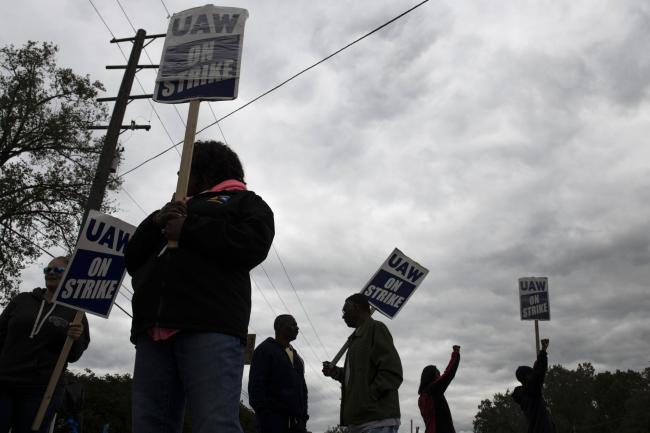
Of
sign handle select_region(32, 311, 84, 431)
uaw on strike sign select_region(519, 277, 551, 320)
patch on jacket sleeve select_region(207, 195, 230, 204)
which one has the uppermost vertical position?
uaw on strike sign select_region(519, 277, 551, 320)

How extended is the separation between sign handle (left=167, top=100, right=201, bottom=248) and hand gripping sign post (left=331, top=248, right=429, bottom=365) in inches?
178

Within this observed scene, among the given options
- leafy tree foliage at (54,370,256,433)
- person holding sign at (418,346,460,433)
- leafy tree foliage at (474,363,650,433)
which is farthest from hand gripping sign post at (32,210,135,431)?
leafy tree foliage at (474,363,650,433)

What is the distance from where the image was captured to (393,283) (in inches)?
304

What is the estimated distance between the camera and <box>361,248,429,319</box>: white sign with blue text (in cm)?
754

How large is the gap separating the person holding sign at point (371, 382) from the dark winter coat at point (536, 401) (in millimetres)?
3655

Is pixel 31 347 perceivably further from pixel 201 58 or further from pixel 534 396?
pixel 534 396

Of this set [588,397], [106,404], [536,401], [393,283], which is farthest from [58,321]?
[588,397]

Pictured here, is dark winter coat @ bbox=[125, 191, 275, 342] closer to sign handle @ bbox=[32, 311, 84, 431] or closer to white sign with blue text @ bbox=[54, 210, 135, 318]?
sign handle @ bbox=[32, 311, 84, 431]

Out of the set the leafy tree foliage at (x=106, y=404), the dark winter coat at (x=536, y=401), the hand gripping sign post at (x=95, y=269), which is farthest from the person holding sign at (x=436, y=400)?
the leafy tree foliage at (x=106, y=404)

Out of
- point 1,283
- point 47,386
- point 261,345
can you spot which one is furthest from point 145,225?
point 1,283

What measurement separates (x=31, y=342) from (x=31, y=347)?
46 millimetres

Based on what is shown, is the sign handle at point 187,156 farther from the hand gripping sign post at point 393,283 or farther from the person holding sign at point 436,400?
the person holding sign at point 436,400

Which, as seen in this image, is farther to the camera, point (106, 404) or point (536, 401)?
point (106, 404)

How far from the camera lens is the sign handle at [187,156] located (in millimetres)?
2807
